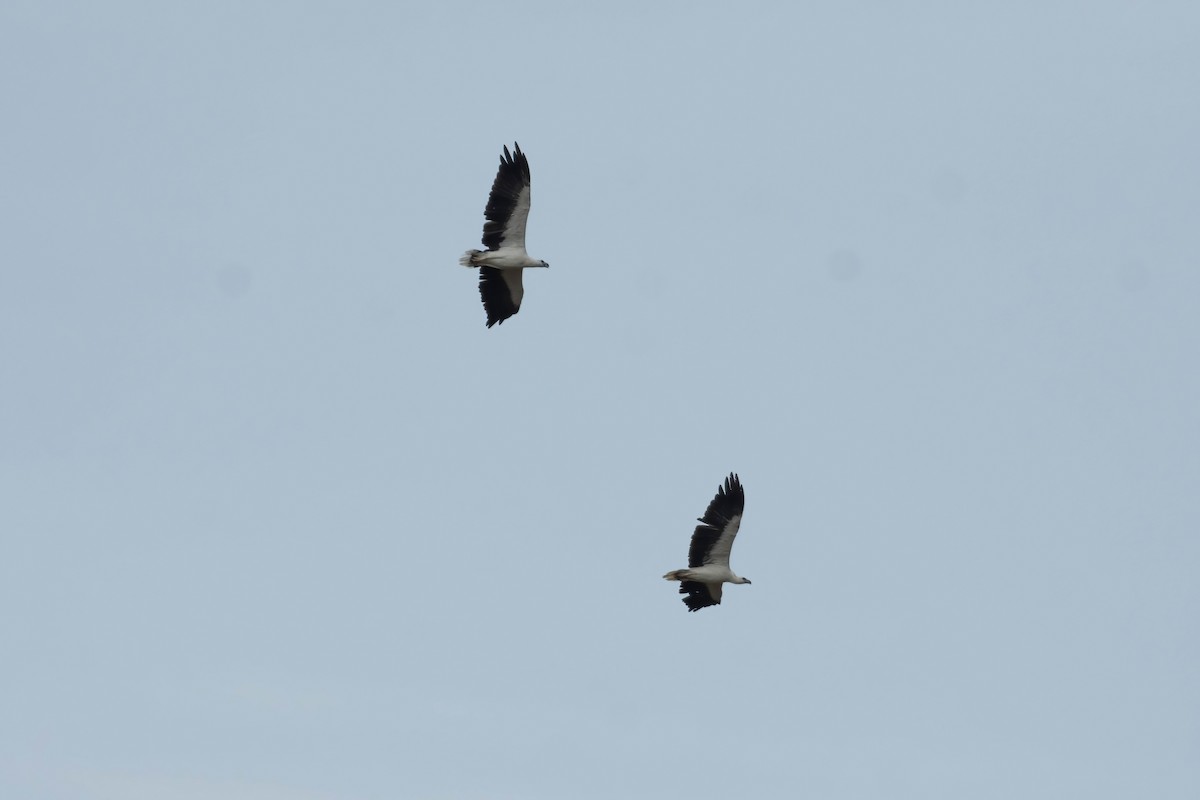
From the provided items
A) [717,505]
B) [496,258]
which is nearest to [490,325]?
[496,258]

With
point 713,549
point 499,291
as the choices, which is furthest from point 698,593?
point 499,291

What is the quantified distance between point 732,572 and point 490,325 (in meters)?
11.4

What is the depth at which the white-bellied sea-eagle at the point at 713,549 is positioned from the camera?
9069 cm

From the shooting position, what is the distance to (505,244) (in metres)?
90.0

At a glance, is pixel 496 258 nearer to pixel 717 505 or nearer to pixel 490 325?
pixel 490 325

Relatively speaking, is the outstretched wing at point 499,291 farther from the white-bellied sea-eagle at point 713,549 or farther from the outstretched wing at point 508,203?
the white-bellied sea-eagle at point 713,549

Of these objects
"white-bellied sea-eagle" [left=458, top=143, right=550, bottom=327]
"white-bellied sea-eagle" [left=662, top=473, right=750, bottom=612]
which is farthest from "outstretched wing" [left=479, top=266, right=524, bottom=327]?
"white-bellied sea-eagle" [left=662, top=473, right=750, bottom=612]

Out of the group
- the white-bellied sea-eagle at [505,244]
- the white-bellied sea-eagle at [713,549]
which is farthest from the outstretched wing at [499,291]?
the white-bellied sea-eagle at [713,549]

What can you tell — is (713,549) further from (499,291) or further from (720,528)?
(499,291)

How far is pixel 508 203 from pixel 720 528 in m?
12.6

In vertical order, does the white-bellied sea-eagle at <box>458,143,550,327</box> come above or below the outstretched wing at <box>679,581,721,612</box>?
above

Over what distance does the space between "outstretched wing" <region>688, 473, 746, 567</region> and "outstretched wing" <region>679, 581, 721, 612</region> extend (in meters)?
1.05

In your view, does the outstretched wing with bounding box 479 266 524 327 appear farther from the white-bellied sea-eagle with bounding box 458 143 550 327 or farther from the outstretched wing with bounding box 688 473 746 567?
the outstretched wing with bounding box 688 473 746 567

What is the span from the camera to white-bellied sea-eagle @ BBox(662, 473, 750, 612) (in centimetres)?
9069
